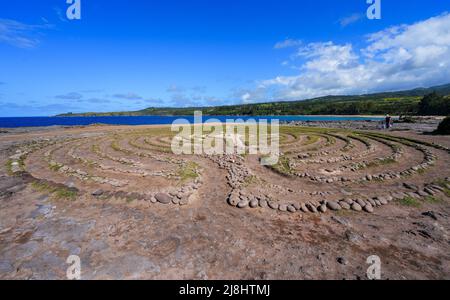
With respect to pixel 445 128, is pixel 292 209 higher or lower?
lower

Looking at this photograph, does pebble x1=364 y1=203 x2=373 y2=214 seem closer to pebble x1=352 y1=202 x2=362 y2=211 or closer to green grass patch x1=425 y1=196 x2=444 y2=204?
pebble x1=352 y1=202 x2=362 y2=211

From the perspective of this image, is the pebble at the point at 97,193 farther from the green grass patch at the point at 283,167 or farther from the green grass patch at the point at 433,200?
the green grass patch at the point at 433,200

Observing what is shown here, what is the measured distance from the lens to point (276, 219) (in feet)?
34.7

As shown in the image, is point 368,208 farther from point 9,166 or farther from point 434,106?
point 434,106

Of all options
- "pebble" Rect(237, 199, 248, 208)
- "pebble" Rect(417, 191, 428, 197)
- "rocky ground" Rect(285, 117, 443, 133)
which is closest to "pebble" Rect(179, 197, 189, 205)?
"pebble" Rect(237, 199, 248, 208)

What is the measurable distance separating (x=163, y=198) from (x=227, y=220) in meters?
4.18

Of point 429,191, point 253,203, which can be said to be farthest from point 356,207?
point 429,191

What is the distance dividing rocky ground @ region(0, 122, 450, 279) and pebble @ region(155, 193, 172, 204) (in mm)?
79

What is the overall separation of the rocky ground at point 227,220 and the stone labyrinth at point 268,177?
0.10m

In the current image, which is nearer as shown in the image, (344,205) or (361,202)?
(344,205)

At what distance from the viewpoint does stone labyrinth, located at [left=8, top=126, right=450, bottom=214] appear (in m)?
12.5

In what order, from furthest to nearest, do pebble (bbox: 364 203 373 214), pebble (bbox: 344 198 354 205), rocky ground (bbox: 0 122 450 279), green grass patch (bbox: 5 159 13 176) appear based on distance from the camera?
green grass patch (bbox: 5 159 13 176) → pebble (bbox: 344 198 354 205) → pebble (bbox: 364 203 373 214) → rocky ground (bbox: 0 122 450 279)

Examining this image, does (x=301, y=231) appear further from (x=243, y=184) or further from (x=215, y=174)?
(x=215, y=174)

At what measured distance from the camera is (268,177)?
54.9ft
